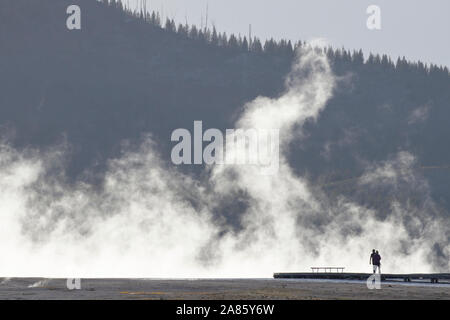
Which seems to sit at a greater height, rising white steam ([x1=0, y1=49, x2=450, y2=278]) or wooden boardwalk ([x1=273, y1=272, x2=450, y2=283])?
rising white steam ([x1=0, y1=49, x2=450, y2=278])

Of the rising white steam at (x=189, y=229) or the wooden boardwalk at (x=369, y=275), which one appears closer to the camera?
the wooden boardwalk at (x=369, y=275)

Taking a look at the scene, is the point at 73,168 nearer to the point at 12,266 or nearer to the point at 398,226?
the point at 12,266

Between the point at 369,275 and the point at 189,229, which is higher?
the point at 189,229

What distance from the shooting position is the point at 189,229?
568ft

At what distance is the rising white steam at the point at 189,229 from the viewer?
520ft

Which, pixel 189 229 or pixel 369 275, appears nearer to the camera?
pixel 369 275

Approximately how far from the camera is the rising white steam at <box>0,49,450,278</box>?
159m

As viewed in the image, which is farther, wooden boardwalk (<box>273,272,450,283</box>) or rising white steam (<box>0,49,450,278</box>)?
rising white steam (<box>0,49,450,278</box>)

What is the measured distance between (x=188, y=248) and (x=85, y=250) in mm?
19268

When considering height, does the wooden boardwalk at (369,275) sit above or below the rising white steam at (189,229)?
below

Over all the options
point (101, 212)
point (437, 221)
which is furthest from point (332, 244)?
point (101, 212)

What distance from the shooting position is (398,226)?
16700 centimetres
